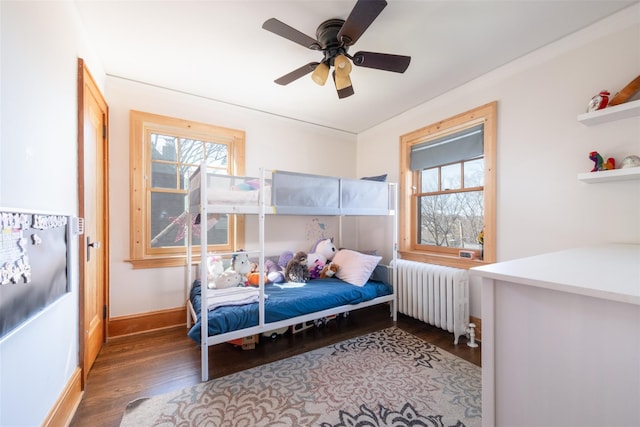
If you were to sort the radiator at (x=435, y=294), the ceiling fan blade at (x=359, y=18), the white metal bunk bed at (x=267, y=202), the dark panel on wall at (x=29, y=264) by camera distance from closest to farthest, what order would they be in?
1. the dark panel on wall at (x=29, y=264)
2. the ceiling fan blade at (x=359, y=18)
3. the white metal bunk bed at (x=267, y=202)
4. the radiator at (x=435, y=294)

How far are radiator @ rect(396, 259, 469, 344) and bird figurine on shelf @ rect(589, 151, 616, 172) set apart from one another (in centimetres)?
119

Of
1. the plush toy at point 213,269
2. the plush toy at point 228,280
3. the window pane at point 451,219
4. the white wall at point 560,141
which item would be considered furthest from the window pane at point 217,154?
the window pane at point 451,219

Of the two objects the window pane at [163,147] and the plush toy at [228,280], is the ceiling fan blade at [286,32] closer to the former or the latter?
the window pane at [163,147]

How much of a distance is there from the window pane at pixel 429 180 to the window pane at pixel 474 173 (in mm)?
353

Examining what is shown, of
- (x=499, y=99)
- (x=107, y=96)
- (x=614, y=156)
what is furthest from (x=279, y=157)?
(x=614, y=156)

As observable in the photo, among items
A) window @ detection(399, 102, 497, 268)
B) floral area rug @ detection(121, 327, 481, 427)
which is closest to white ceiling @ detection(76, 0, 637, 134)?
window @ detection(399, 102, 497, 268)

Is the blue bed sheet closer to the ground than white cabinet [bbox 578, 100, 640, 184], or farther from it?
closer to the ground

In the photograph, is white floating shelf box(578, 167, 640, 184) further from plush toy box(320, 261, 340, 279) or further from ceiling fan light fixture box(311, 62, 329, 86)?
plush toy box(320, 261, 340, 279)

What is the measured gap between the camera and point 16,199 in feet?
3.23

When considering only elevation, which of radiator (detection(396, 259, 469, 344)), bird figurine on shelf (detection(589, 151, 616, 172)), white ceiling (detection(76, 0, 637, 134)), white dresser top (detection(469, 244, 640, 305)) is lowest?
radiator (detection(396, 259, 469, 344))

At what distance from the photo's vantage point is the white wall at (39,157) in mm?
948

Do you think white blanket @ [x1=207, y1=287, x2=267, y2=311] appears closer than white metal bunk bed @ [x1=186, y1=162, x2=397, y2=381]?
No

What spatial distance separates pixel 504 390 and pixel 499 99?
7.80ft

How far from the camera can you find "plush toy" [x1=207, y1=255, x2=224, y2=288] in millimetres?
2402
